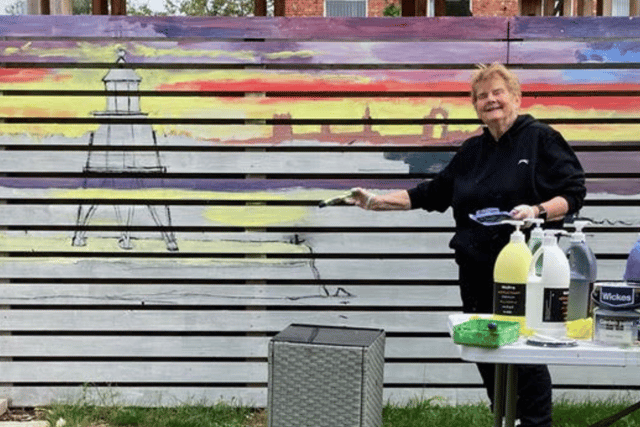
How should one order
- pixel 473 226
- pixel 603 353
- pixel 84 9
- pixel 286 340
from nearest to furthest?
1. pixel 603 353
2. pixel 473 226
3. pixel 286 340
4. pixel 84 9

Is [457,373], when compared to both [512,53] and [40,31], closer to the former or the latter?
[512,53]

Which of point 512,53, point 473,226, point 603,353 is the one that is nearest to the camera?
point 603,353

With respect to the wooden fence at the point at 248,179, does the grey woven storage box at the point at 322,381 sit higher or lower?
lower

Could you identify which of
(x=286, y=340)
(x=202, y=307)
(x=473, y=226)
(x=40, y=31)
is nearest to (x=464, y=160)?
(x=473, y=226)

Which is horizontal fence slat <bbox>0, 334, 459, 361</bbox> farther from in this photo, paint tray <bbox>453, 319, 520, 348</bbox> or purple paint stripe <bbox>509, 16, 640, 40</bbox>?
paint tray <bbox>453, 319, 520, 348</bbox>

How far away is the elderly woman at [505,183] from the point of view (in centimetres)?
334

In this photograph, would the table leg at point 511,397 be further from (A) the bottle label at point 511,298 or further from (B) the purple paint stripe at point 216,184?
(B) the purple paint stripe at point 216,184

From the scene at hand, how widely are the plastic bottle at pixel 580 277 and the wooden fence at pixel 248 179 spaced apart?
6.62 feet

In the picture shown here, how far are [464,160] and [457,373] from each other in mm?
1656

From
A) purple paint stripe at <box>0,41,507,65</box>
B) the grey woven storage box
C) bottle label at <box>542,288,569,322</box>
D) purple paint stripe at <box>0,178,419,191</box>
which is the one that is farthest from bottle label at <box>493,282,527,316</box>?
purple paint stripe at <box>0,41,507,65</box>

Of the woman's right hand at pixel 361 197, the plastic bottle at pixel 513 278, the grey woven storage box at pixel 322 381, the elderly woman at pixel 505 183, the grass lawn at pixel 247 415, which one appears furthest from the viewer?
the grass lawn at pixel 247 415

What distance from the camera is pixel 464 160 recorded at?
3.64 meters

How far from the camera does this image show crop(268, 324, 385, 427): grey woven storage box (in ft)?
12.6

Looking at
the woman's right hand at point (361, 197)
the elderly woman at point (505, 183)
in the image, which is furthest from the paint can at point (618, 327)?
the woman's right hand at point (361, 197)
